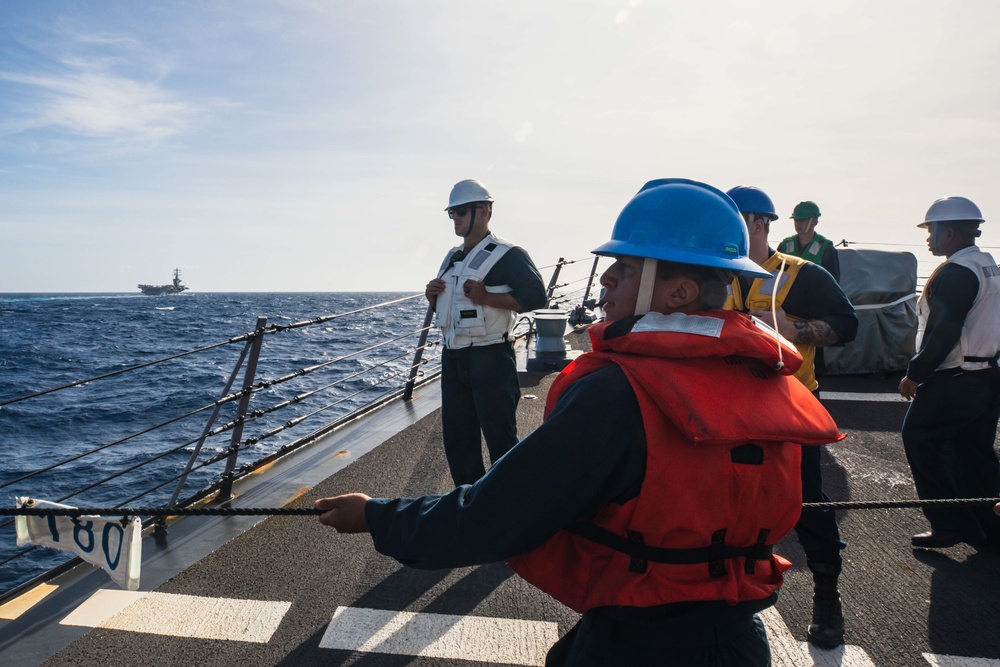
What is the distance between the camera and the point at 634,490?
1.35 m

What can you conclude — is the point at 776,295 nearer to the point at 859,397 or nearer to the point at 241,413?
the point at 241,413

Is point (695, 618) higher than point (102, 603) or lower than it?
higher

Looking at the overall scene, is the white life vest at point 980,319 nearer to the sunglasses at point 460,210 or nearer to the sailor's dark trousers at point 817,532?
the sailor's dark trousers at point 817,532

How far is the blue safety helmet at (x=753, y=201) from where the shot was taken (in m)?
3.29

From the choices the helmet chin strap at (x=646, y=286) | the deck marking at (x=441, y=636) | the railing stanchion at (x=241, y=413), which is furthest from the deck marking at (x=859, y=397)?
the helmet chin strap at (x=646, y=286)

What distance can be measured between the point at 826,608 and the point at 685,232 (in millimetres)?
2355

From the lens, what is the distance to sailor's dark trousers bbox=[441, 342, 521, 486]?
4.07 metres

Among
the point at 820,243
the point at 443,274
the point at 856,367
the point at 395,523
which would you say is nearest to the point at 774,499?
the point at 395,523

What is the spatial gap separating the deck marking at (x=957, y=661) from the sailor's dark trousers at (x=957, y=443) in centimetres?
120

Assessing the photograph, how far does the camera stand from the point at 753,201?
3.30m

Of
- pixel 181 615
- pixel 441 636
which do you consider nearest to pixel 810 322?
pixel 441 636

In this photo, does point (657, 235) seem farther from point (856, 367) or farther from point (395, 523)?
point (856, 367)

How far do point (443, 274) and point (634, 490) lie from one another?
324cm

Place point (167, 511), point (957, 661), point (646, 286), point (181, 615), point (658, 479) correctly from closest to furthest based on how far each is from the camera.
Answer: point (658, 479) → point (646, 286) → point (167, 511) → point (957, 661) → point (181, 615)
